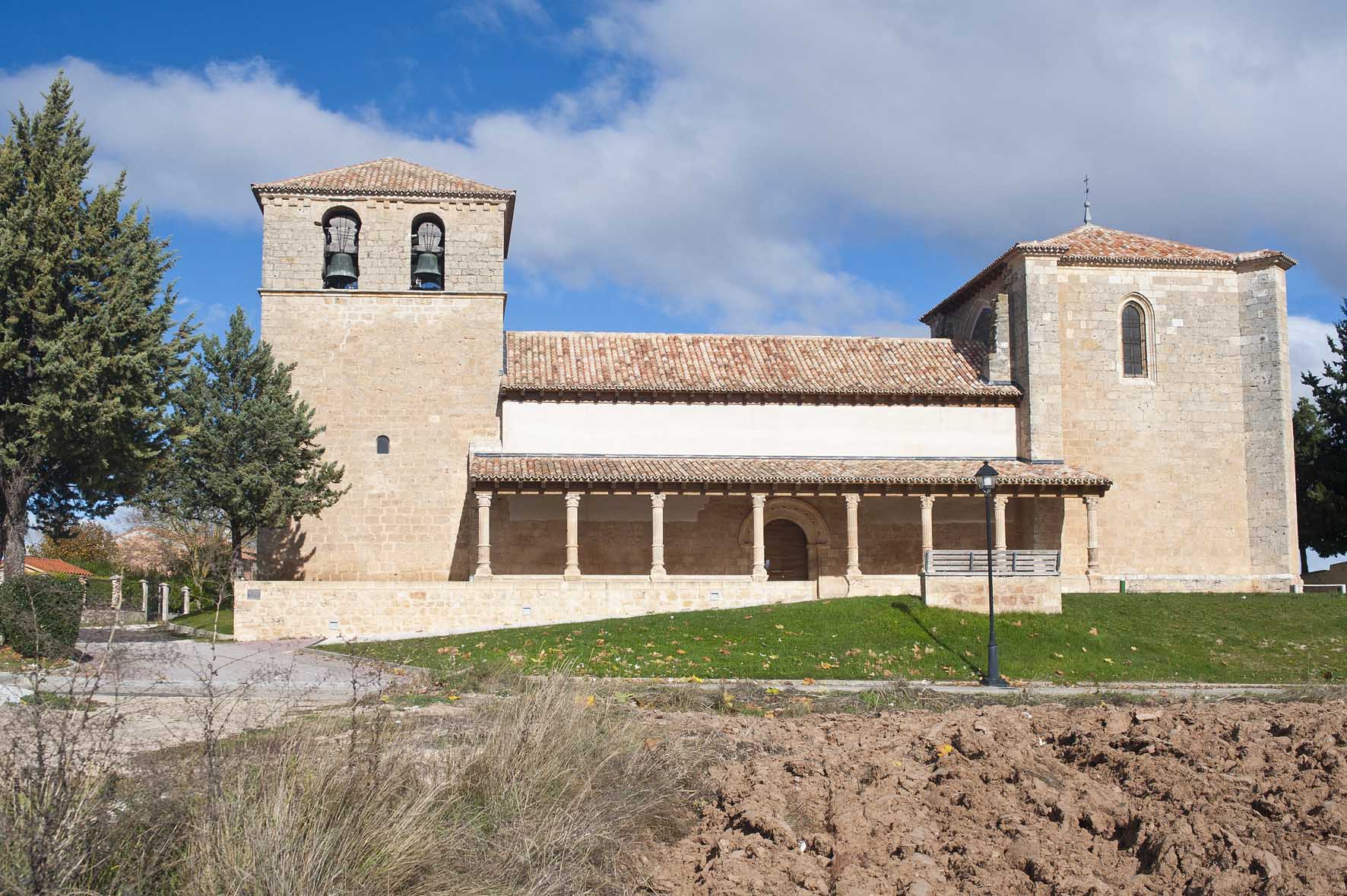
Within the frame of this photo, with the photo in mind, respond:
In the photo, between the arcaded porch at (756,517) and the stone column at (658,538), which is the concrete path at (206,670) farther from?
the stone column at (658,538)

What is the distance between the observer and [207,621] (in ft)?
98.9

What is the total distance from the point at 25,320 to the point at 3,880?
1885 centimetres

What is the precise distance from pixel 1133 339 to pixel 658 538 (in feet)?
48.3

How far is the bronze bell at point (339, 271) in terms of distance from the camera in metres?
27.9

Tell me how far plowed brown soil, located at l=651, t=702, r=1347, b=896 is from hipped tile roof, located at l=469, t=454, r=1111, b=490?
16566mm

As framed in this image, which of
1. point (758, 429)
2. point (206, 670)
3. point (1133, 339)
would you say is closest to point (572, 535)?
point (758, 429)

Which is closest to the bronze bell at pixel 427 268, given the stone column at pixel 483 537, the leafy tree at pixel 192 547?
the stone column at pixel 483 537

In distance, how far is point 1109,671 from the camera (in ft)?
61.2

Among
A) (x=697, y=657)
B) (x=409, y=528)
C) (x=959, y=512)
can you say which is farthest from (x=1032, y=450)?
(x=409, y=528)

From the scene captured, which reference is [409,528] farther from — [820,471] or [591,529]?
[820,471]

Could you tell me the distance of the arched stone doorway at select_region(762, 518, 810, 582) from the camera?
94.7 ft

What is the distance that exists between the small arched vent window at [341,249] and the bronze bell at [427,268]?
1543 millimetres

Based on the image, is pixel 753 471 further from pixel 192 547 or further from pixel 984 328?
pixel 192 547

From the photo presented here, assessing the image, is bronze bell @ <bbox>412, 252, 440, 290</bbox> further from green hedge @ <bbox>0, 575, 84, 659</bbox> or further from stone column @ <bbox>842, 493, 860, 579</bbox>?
green hedge @ <bbox>0, 575, 84, 659</bbox>
